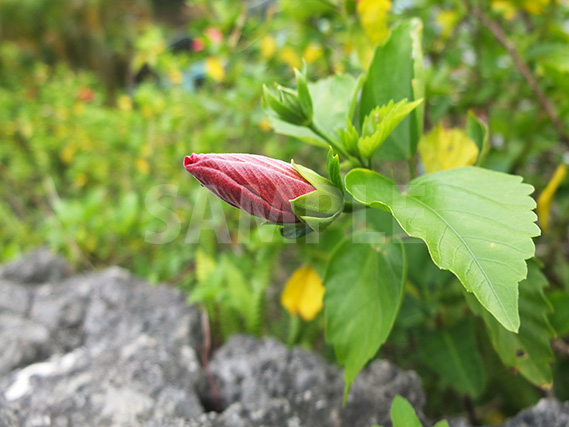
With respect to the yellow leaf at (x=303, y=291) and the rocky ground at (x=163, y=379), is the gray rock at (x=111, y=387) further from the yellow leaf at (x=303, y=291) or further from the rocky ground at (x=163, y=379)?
the yellow leaf at (x=303, y=291)

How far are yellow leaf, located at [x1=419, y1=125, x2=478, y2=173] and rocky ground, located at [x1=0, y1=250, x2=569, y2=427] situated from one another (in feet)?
1.16

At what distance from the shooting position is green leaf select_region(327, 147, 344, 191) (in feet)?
Result: 1.56

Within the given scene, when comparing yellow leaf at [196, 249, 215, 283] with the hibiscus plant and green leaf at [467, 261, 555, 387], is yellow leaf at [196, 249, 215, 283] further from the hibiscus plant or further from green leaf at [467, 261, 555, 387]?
green leaf at [467, 261, 555, 387]

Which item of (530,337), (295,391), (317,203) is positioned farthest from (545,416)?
(317,203)

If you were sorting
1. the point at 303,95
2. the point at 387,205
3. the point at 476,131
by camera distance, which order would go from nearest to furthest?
the point at 387,205
the point at 303,95
the point at 476,131

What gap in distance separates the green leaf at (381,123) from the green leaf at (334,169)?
0.07 metres

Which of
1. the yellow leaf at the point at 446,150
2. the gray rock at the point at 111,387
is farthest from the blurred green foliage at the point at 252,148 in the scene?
the gray rock at the point at 111,387

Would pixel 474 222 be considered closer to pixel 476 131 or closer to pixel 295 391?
pixel 476 131

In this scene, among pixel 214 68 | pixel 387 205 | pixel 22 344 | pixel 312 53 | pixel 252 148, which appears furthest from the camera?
pixel 252 148

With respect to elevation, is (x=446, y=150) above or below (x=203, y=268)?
above

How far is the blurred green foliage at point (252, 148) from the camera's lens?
0.94m

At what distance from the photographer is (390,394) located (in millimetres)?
687

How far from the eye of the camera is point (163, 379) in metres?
0.74

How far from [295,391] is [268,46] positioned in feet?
3.44
